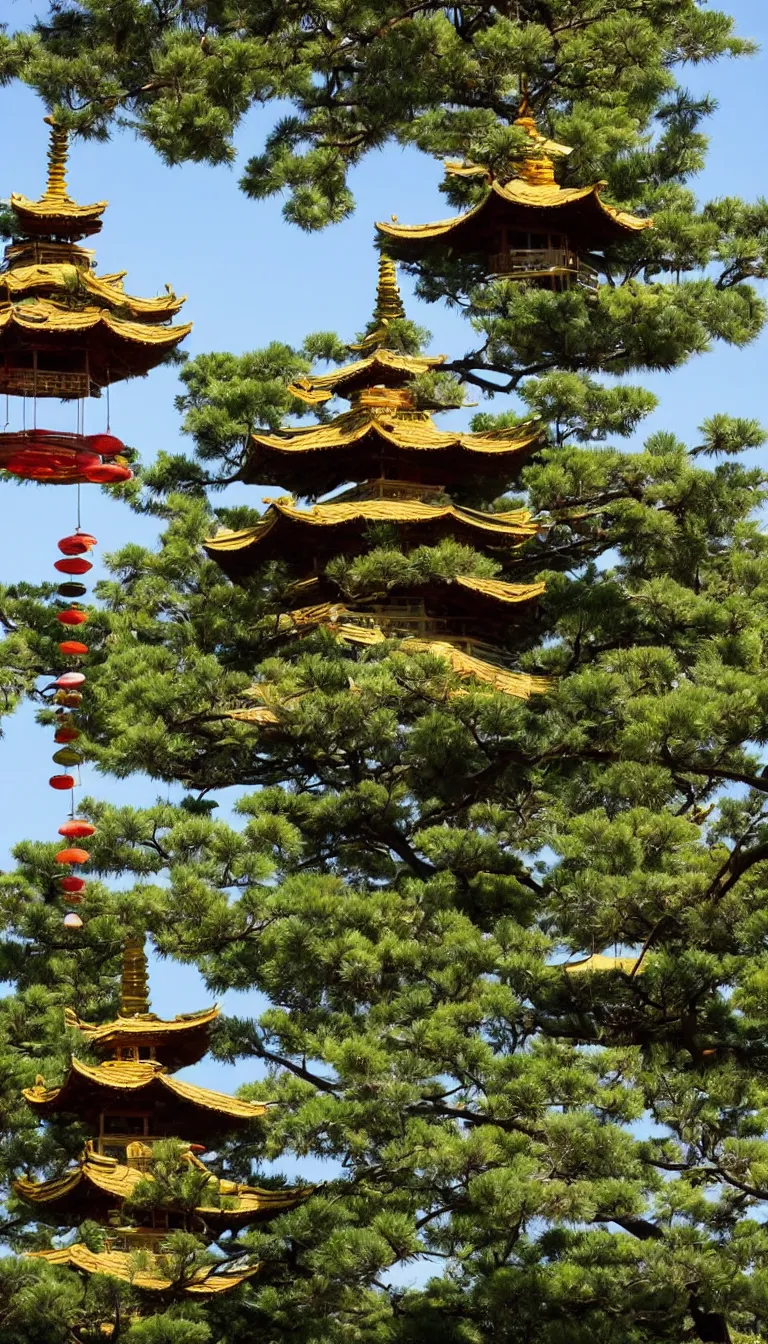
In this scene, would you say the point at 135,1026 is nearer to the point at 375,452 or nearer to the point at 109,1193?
the point at 109,1193

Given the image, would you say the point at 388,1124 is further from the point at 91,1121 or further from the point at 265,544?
the point at 265,544

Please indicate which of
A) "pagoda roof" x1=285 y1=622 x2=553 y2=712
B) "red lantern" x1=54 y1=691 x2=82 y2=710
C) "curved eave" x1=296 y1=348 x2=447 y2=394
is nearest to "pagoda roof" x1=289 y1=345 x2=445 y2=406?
"curved eave" x1=296 y1=348 x2=447 y2=394

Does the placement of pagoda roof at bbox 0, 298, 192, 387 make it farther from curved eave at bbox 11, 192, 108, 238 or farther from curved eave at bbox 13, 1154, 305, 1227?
curved eave at bbox 13, 1154, 305, 1227

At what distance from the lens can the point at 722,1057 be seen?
20.9 metres

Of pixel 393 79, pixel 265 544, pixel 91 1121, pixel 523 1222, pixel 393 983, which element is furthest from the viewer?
pixel 265 544

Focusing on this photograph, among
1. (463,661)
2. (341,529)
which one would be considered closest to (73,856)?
(463,661)

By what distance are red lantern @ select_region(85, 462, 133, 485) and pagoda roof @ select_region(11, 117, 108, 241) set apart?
277cm

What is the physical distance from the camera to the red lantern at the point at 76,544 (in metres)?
24.2

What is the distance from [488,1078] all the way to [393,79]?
23.6ft

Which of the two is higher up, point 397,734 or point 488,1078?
point 397,734

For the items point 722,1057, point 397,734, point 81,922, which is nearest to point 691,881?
point 722,1057

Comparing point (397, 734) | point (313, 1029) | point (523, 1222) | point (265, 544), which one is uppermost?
point (265, 544)

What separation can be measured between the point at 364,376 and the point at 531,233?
1.82 metres

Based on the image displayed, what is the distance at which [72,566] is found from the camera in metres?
24.3
